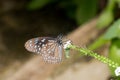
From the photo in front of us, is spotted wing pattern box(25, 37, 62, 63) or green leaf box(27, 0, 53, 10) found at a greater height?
green leaf box(27, 0, 53, 10)

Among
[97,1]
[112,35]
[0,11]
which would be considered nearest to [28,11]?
[0,11]

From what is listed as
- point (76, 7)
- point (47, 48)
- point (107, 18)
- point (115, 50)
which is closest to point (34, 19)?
point (76, 7)

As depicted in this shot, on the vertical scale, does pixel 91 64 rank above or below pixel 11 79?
below

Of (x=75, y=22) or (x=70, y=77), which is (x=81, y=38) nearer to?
(x=70, y=77)

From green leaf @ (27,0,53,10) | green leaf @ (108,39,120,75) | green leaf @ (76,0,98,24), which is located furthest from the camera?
green leaf @ (27,0,53,10)

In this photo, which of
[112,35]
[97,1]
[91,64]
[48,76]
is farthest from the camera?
[97,1]

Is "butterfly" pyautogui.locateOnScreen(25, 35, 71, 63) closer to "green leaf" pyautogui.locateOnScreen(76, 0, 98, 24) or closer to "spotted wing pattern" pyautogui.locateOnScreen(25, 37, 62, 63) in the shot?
"spotted wing pattern" pyautogui.locateOnScreen(25, 37, 62, 63)

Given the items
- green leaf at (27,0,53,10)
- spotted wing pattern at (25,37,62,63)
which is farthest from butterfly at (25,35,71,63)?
green leaf at (27,0,53,10)
